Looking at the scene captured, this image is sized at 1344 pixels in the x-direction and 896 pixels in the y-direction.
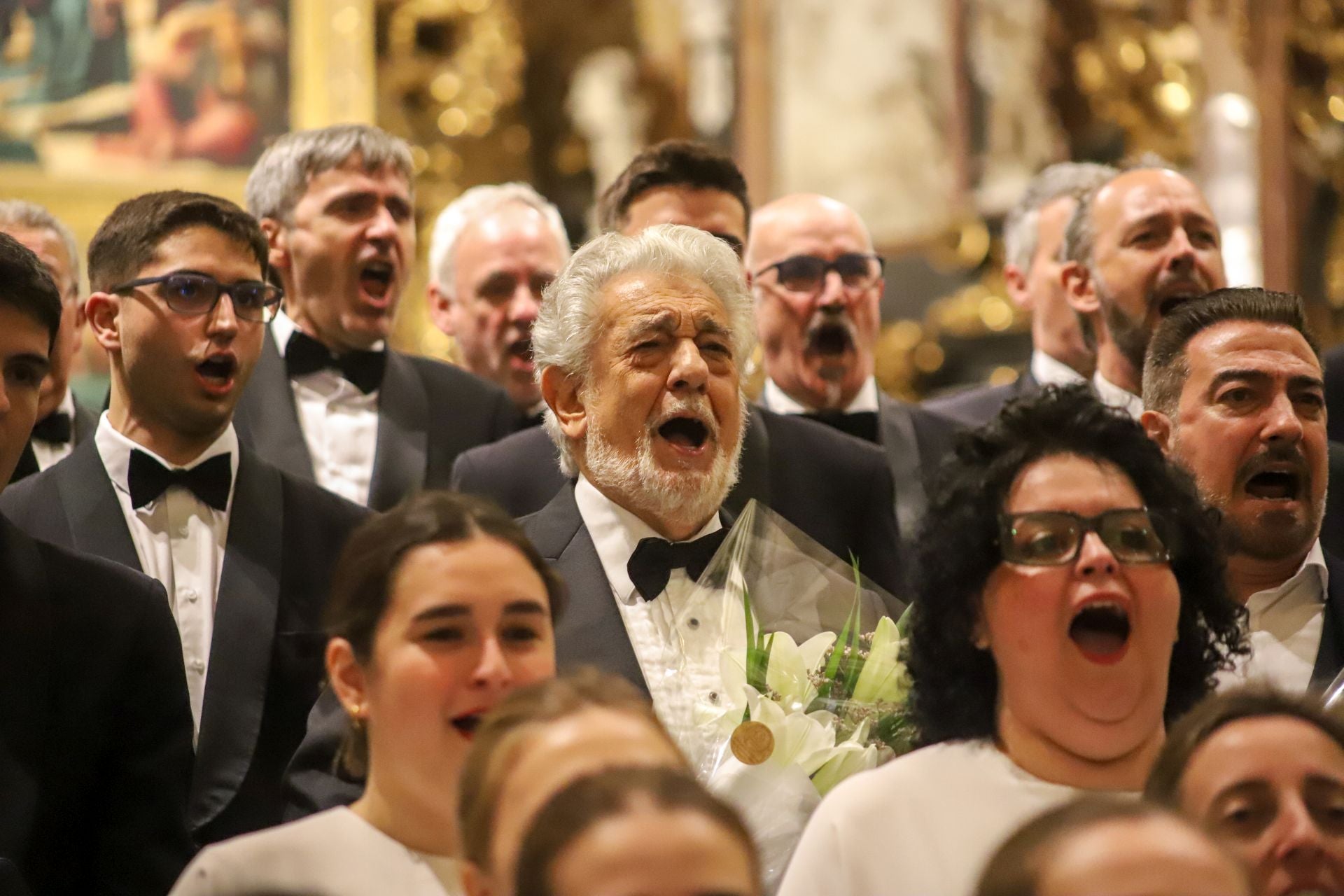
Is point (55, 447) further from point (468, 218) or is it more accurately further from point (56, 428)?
point (468, 218)

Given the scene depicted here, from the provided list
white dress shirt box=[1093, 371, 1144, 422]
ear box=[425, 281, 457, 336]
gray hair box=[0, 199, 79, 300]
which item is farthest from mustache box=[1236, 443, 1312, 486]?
gray hair box=[0, 199, 79, 300]

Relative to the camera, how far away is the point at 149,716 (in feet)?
10.5

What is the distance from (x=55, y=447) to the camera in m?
4.65

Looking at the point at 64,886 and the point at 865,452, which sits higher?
the point at 865,452

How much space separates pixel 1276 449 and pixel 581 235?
5.44 metres

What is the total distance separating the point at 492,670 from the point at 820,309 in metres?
2.59

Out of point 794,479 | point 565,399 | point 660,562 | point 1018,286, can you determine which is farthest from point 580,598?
point 1018,286

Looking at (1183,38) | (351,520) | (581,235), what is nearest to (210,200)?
(351,520)

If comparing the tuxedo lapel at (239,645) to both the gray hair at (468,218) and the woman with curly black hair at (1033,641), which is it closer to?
the woman with curly black hair at (1033,641)

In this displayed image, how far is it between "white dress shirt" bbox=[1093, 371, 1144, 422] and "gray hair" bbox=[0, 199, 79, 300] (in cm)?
247

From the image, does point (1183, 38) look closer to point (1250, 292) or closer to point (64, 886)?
point (1250, 292)

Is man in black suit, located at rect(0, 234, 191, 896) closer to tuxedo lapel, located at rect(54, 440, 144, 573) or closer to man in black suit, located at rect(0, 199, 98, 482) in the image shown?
tuxedo lapel, located at rect(54, 440, 144, 573)

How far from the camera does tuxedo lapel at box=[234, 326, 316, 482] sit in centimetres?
454

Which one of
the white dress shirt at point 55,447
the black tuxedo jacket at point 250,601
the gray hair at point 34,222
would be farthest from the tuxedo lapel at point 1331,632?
the gray hair at point 34,222
